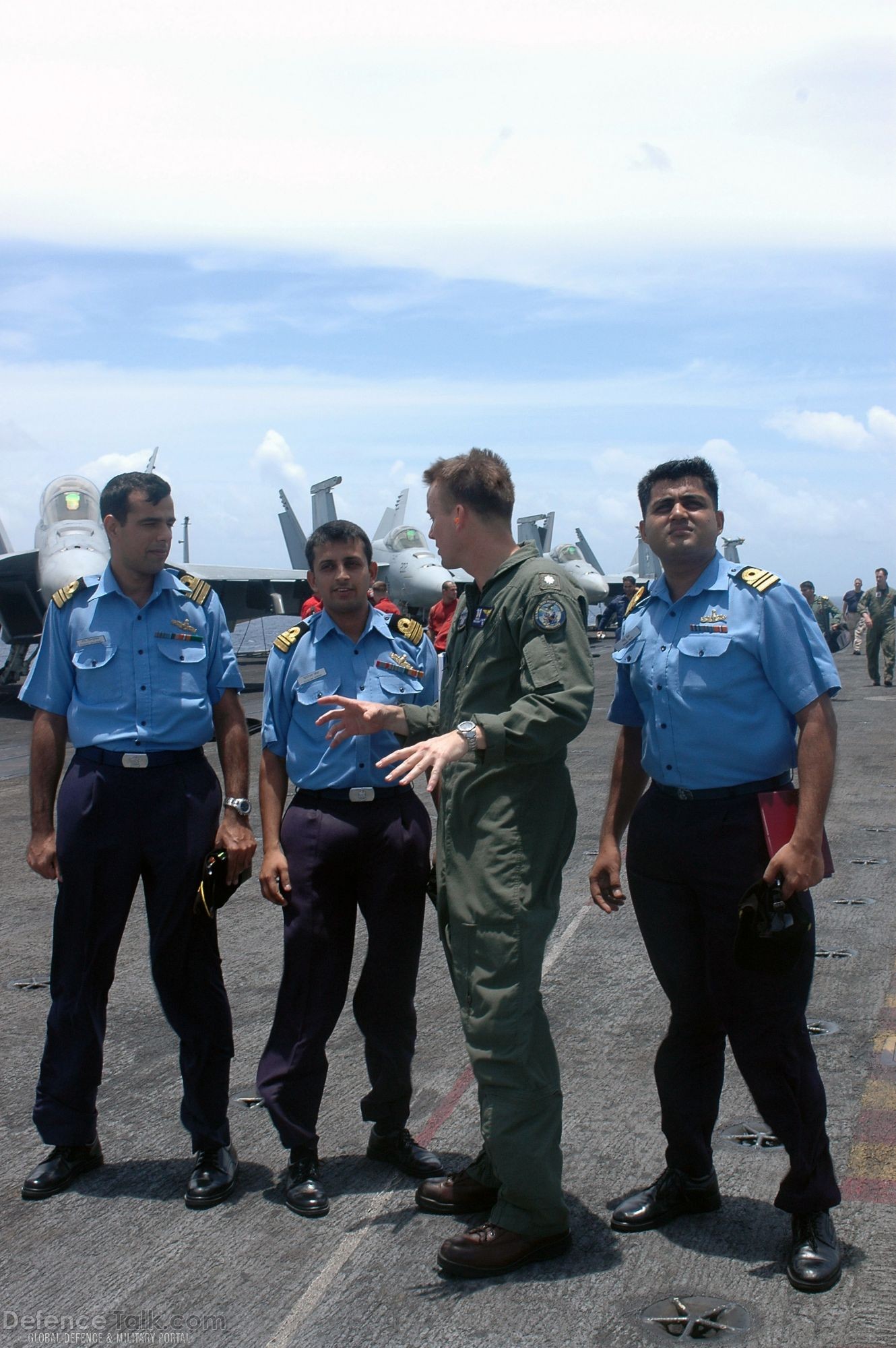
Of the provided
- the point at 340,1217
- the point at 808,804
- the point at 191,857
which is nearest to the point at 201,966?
the point at 191,857

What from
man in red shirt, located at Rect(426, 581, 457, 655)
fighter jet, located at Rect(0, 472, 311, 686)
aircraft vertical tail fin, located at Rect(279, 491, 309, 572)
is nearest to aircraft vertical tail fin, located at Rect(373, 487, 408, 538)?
aircraft vertical tail fin, located at Rect(279, 491, 309, 572)

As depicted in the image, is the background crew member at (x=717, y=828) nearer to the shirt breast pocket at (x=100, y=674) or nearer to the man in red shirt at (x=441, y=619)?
the shirt breast pocket at (x=100, y=674)

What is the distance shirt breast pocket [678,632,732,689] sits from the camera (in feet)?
10.4

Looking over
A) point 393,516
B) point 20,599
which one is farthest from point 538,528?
point 20,599

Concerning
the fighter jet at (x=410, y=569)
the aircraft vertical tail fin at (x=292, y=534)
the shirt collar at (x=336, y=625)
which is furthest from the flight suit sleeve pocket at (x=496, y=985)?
the aircraft vertical tail fin at (x=292, y=534)

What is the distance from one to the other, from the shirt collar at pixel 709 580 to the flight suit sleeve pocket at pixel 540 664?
0.52 m

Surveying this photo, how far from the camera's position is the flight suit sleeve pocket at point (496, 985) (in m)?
3.03

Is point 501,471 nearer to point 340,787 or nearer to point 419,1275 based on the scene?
point 340,787

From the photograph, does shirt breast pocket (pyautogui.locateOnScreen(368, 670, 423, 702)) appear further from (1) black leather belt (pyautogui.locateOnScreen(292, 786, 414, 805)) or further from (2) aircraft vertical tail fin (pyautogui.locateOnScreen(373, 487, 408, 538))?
(2) aircraft vertical tail fin (pyautogui.locateOnScreen(373, 487, 408, 538))

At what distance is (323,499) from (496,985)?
141 ft

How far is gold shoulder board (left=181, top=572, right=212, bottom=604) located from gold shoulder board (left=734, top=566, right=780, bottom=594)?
6.05 ft

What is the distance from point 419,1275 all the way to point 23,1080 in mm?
2032

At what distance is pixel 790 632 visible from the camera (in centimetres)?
309

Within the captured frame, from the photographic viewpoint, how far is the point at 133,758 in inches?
147
